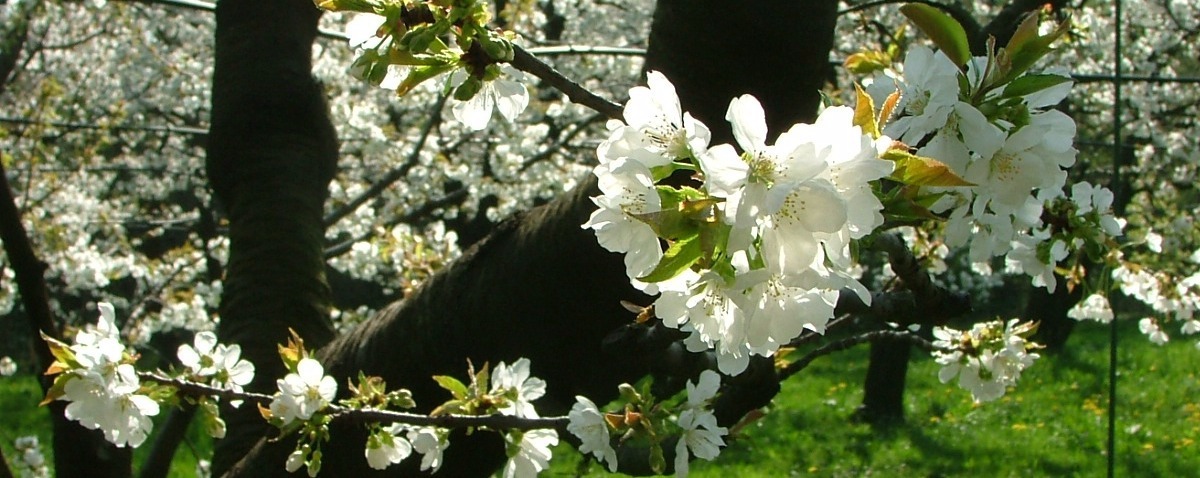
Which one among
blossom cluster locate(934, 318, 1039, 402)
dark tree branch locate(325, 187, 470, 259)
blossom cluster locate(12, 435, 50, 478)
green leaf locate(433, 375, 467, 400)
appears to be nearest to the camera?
green leaf locate(433, 375, 467, 400)

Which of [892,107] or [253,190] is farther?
[253,190]

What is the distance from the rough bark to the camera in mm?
1965

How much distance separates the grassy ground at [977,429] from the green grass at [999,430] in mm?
10

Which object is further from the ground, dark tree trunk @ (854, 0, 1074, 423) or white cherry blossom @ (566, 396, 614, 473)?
white cherry blossom @ (566, 396, 614, 473)

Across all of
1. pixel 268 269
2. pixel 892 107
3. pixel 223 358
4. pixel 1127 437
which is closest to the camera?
pixel 892 107

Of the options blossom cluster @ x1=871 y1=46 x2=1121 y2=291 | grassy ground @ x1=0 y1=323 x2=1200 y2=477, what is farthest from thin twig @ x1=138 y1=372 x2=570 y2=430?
grassy ground @ x1=0 y1=323 x2=1200 y2=477

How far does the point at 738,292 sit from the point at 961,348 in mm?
1225

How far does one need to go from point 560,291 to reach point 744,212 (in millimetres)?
832

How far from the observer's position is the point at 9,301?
18.2 feet

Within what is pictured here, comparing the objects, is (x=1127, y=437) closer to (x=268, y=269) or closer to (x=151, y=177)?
(x=268, y=269)

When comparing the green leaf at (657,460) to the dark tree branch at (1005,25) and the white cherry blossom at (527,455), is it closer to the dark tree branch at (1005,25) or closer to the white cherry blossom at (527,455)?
the white cherry blossom at (527,455)

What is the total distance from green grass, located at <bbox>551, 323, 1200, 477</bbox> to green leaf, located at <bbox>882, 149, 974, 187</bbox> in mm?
4058

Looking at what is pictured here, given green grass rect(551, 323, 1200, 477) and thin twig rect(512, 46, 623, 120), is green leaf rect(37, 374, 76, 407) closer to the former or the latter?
thin twig rect(512, 46, 623, 120)

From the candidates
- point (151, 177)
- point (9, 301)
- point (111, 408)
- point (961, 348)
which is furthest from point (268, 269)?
point (151, 177)
